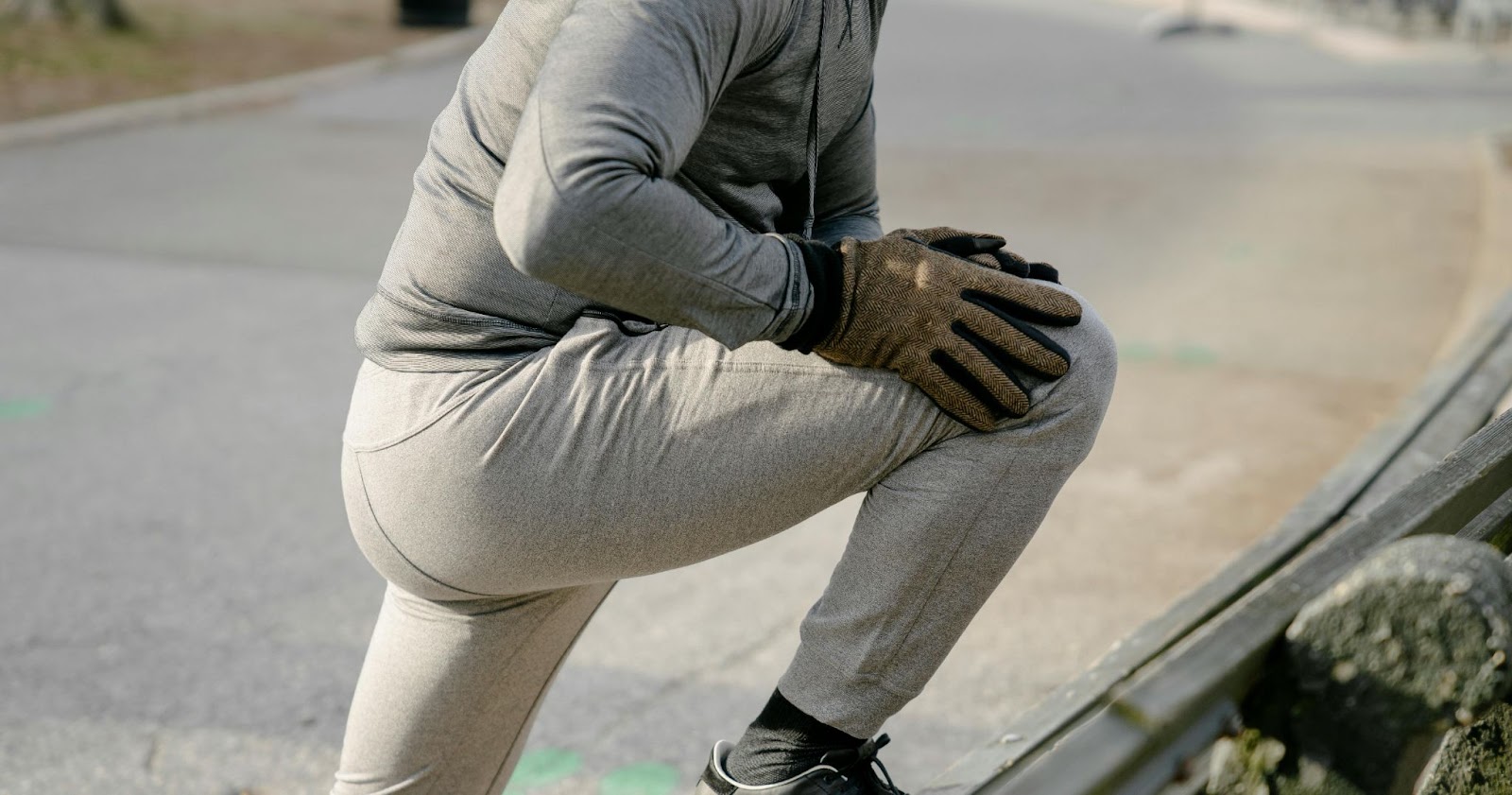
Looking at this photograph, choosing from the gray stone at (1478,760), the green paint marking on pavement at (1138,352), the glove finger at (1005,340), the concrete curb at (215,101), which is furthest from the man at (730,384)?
the concrete curb at (215,101)

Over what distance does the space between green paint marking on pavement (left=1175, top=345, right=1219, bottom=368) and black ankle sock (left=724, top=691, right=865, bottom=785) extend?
4.00 metres

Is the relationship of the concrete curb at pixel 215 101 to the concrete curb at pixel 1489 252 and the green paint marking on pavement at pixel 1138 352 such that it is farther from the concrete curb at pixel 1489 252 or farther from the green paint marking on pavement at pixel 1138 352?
the concrete curb at pixel 1489 252

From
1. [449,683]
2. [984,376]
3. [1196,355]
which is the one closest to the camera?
[984,376]

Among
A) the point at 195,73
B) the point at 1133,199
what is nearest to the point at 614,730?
the point at 1133,199

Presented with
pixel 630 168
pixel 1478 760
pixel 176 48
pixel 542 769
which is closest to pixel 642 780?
pixel 542 769

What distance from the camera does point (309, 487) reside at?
4223mm

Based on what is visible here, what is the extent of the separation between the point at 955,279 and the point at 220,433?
11.5ft

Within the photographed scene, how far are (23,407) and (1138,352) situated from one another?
12.5ft

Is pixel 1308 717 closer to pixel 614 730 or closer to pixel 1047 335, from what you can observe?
pixel 1047 335

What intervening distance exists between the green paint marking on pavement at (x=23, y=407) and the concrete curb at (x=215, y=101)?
200 inches

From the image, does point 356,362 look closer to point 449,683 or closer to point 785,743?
point 449,683

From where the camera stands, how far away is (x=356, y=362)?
215 inches

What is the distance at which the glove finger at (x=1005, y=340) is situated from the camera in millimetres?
1627

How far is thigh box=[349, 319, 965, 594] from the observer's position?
170cm
